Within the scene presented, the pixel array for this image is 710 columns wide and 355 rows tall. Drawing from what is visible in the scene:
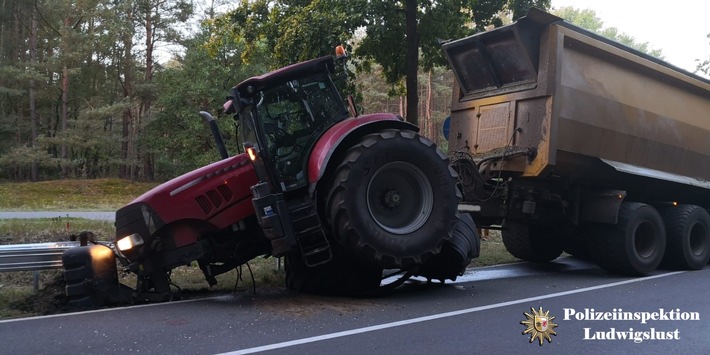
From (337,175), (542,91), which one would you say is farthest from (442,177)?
(542,91)

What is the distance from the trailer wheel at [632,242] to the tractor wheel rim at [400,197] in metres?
3.78

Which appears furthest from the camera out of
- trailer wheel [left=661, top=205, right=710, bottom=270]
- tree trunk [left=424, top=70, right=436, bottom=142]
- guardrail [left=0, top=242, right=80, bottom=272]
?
A: tree trunk [left=424, top=70, right=436, bottom=142]

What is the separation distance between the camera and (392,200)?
22.9 feet

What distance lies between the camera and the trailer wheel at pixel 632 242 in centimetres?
912

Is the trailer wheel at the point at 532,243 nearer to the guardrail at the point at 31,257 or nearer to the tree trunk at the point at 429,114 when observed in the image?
the guardrail at the point at 31,257

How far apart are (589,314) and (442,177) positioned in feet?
7.05

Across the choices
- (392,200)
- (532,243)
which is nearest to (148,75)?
(532,243)

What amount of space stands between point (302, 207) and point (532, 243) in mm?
5573

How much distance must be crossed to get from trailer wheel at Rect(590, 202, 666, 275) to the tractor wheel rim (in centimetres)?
378

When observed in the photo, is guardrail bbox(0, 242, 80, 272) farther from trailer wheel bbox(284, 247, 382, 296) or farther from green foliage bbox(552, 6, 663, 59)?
green foliage bbox(552, 6, 663, 59)

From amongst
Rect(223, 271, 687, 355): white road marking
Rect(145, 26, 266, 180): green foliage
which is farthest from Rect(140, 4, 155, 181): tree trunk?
Rect(223, 271, 687, 355): white road marking

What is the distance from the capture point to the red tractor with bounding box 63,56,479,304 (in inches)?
257

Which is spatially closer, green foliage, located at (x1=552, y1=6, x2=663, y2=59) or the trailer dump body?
the trailer dump body

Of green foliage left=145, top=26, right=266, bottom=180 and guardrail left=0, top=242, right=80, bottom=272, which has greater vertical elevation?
green foliage left=145, top=26, right=266, bottom=180
